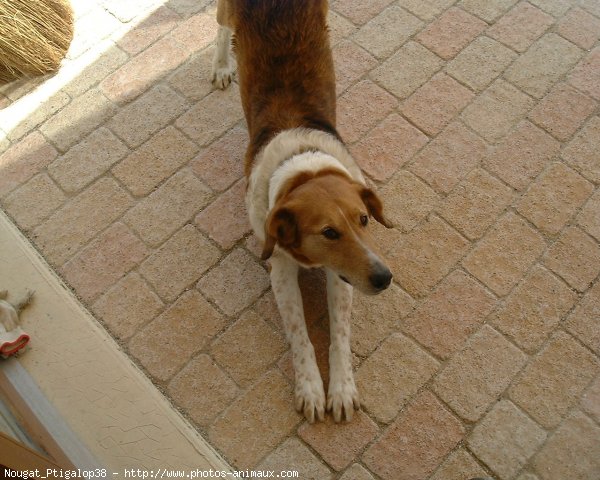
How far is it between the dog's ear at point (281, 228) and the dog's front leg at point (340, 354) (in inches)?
12.8

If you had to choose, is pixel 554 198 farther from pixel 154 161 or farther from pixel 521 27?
pixel 154 161

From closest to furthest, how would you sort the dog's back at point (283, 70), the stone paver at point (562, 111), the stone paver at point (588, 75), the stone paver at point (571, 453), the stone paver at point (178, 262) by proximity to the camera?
the stone paver at point (571, 453) → the dog's back at point (283, 70) → the stone paver at point (178, 262) → the stone paver at point (562, 111) → the stone paver at point (588, 75)

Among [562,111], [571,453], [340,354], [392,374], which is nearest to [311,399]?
[340,354]

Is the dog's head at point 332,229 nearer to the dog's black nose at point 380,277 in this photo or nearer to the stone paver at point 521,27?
the dog's black nose at point 380,277

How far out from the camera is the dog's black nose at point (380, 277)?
7.14ft

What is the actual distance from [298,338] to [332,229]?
2.27ft

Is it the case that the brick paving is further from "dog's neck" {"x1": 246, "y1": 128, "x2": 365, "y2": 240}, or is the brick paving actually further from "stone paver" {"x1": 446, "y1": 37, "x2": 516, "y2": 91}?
"dog's neck" {"x1": 246, "y1": 128, "x2": 365, "y2": 240}

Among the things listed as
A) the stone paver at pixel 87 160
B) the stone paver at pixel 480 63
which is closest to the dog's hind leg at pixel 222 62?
the stone paver at pixel 87 160

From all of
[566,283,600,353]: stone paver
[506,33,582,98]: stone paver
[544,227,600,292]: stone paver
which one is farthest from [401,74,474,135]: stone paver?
[566,283,600,353]: stone paver

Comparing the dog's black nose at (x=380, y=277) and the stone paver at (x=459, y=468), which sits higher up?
the dog's black nose at (x=380, y=277)

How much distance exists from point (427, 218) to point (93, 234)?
196 cm

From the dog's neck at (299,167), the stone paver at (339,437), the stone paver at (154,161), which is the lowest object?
the stone paver at (339,437)

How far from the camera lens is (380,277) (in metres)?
2.18

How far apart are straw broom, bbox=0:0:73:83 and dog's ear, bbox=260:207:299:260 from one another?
2586 mm
